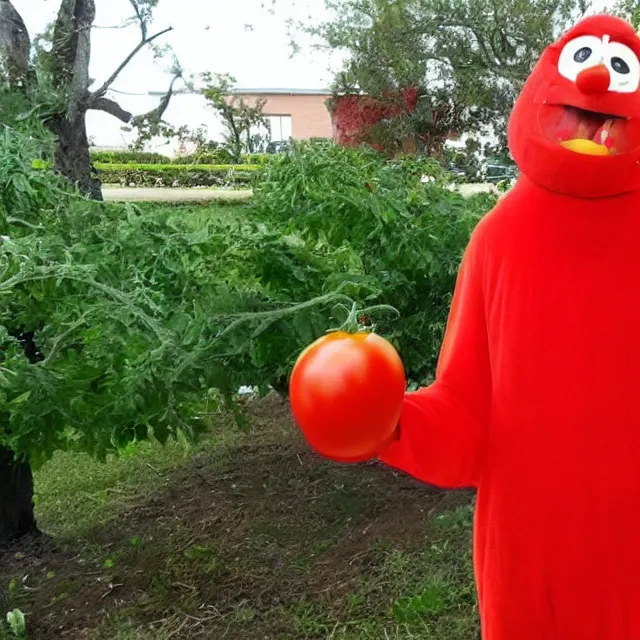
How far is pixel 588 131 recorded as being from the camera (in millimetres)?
1229

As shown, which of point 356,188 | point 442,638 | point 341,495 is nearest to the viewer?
point 442,638

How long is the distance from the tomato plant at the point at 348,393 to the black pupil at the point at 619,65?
591 millimetres

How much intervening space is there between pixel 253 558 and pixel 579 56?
2220 mm

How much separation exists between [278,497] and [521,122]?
8.05ft

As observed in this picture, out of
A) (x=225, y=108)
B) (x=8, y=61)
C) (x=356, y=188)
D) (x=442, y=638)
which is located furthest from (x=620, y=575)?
(x=225, y=108)

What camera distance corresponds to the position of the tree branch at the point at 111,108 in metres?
5.50

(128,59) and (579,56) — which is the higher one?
(128,59)

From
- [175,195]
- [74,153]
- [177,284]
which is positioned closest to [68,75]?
[74,153]

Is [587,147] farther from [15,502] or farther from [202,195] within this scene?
[202,195]

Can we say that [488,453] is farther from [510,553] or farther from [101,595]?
[101,595]

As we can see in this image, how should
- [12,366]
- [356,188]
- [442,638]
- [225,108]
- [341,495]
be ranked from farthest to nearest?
[225,108] < [341,495] < [356,188] < [442,638] < [12,366]

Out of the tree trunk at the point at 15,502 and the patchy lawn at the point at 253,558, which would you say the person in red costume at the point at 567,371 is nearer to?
the patchy lawn at the point at 253,558

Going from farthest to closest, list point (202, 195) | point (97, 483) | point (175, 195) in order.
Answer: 1. point (175, 195)
2. point (202, 195)
3. point (97, 483)

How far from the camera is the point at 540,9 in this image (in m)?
11.9
